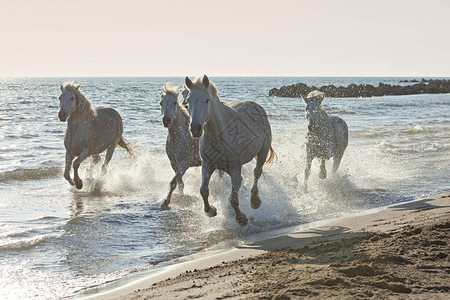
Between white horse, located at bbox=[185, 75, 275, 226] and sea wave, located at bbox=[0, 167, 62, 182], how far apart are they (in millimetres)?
6696

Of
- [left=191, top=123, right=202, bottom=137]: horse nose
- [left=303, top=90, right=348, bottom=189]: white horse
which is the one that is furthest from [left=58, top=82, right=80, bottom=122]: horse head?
[left=303, top=90, right=348, bottom=189]: white horse

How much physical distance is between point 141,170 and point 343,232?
669 centimetres

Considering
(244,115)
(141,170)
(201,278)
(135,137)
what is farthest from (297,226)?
(135,137)

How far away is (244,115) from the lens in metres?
7.18

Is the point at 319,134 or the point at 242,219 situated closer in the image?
the point at 242,219

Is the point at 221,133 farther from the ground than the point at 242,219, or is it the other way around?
the point at 221,133

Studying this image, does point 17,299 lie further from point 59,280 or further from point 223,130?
point 223,130

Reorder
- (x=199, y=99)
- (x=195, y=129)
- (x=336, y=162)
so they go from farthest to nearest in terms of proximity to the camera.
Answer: (x=336, y=162) → (x=199, y=99) → (x=195, y=129)

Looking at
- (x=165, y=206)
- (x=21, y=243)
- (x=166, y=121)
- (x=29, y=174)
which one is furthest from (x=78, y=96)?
(x=21, y=243)

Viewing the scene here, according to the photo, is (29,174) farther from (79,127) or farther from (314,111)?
(314,111)

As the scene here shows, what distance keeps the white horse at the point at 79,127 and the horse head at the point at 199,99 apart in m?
4.12

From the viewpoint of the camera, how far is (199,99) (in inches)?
234

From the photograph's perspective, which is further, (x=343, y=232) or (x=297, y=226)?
(x=297, y=226)

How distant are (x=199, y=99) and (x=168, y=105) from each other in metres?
2.43
